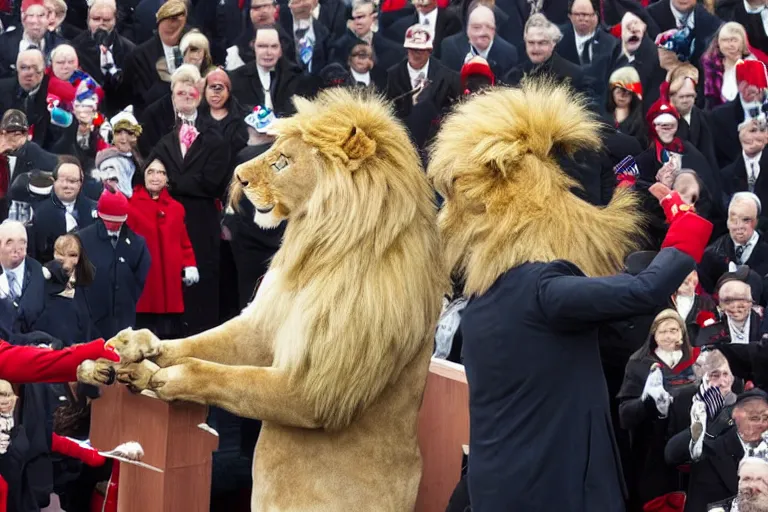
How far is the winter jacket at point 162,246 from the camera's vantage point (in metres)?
10.1

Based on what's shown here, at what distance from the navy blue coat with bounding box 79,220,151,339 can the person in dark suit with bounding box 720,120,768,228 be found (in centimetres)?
412

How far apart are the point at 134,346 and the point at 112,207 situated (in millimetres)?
4445

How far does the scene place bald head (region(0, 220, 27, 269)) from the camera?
884 centimetres

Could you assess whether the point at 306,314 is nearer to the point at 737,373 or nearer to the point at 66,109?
the point at 737,373

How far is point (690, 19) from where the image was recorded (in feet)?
41.5

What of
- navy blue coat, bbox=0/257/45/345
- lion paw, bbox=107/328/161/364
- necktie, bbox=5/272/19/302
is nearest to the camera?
lion paw, bbox=107/328/161/364

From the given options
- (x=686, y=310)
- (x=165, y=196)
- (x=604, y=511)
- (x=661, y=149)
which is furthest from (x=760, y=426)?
(x=165, y=196)

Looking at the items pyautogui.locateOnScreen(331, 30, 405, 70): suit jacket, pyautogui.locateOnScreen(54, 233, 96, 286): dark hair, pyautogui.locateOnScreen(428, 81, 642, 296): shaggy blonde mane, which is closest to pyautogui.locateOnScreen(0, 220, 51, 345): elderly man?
pyautogui.locateOnScreen(54, 233, 96, 286): dark hair

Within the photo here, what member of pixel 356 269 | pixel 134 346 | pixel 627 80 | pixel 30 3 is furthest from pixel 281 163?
pixel 30 3

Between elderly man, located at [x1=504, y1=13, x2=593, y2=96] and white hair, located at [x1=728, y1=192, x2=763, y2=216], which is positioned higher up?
elderly man, located at [x1=504, y1=13, x2=593, y2=96]

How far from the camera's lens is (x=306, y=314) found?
209 inches

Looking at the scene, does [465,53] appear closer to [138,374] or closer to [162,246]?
[162,246]

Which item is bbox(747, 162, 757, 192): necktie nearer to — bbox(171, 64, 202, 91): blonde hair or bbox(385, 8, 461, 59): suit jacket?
bbox(385, 8, 461, 59): suit jacket

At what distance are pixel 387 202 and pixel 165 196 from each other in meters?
5.04
